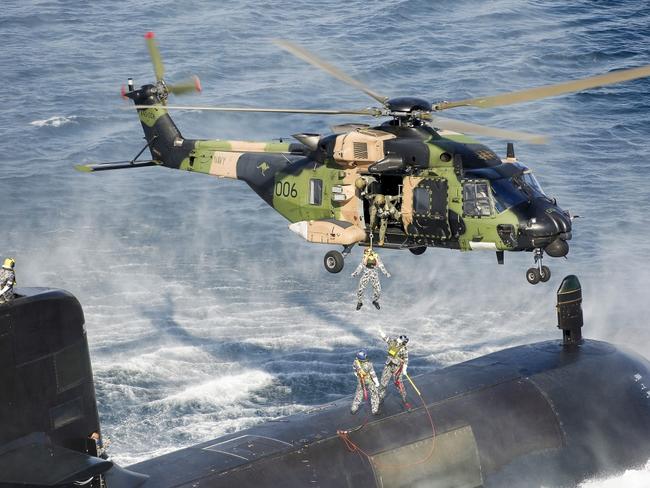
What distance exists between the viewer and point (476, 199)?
3409 centimetres

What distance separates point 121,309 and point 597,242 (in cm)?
2731

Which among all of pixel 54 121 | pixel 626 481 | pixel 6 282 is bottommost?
pixel 626 481

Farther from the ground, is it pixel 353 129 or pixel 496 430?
pixel 353 129

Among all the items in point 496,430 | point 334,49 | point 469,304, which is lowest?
point 469,304

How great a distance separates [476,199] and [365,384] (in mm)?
7695

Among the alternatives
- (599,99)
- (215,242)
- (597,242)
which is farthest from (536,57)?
(215,242)

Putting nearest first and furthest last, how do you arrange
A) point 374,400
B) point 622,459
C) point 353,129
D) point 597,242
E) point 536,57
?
point 374,400 < point 622,459 < point 353,129 < point 597,242 < point 536,57

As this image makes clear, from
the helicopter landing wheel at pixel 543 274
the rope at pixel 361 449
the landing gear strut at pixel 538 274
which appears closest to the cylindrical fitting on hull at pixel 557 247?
the landing gear strut at pixel 538 274

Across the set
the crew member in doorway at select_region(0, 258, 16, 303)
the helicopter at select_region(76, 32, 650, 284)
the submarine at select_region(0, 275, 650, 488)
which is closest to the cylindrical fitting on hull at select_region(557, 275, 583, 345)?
the submarine at select_region(0, 275, 650, 488)

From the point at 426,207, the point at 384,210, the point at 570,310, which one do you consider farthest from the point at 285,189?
the point at 570,310

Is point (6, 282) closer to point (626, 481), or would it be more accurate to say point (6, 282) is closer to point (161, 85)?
point (626, 481)

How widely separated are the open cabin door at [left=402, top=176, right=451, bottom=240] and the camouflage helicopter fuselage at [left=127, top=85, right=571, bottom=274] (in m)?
0.03

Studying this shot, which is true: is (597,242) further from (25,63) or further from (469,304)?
(25,63)

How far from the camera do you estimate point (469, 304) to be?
53938 mm
